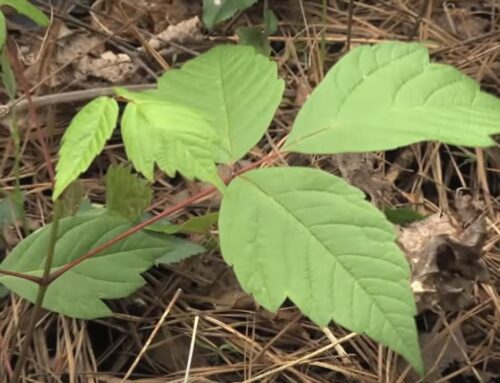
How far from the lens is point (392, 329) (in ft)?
3.22

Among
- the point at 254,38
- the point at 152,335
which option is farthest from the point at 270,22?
the point at 152,335

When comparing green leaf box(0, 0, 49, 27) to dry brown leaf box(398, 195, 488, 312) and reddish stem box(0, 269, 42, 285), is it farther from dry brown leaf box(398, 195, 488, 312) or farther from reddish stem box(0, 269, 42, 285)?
dry brown leaf box(398, 195, 488, 312)

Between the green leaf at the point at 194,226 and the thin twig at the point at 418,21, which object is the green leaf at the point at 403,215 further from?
the thin twig at the point at 418,21

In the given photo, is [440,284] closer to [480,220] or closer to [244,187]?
[480,220]

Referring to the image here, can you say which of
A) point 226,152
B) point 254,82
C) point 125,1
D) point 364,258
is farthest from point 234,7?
point 364,258

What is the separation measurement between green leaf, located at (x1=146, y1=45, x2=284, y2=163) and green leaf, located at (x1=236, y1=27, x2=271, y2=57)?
658 mm

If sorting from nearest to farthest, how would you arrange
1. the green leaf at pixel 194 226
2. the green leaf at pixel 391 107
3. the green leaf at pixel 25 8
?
the green leaf at pixel 391 107 < the green leaf at pixel 25 8 < the green leaf at pixel 194 226

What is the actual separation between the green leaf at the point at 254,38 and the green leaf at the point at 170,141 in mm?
1042

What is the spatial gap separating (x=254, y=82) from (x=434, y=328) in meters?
0.58

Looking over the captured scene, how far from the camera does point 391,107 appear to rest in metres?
1.09

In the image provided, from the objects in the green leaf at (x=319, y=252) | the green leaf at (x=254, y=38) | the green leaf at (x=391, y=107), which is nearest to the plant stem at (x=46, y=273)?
the green leaf at (x=319, y=252)

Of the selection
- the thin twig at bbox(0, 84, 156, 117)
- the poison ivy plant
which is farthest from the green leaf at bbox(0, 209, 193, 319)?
the thin twig at bbox(0, 84, 156, 117)

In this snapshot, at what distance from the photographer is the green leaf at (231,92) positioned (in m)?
1.12

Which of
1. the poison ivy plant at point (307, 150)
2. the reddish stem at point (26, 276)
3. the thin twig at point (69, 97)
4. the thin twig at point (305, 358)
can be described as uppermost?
the poison ivy plant at point (307, 150)
